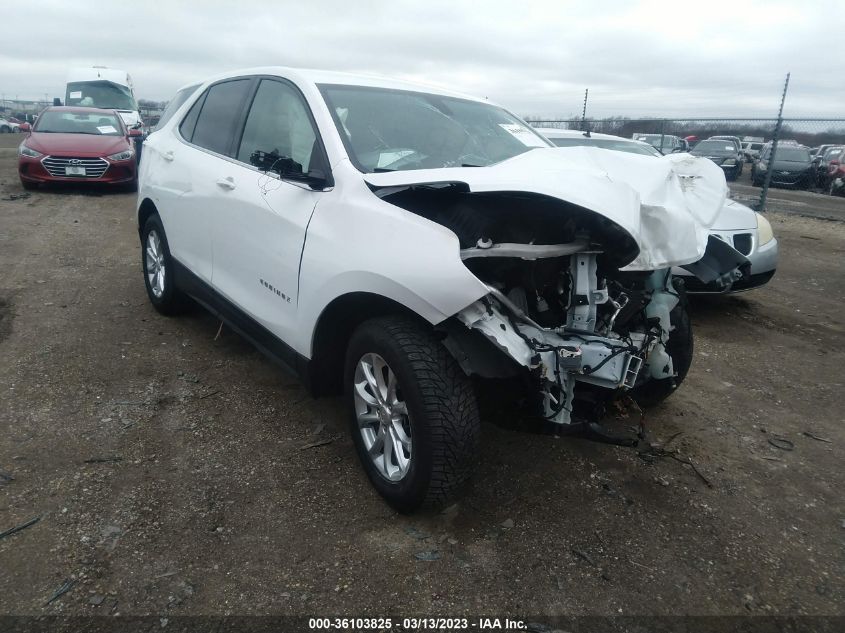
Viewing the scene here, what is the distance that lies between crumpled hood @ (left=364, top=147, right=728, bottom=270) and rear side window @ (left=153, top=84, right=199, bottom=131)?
9.99 ft

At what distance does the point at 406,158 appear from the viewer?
3.04m

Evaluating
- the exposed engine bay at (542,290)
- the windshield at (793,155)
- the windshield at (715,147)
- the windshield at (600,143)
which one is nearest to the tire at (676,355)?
the exposed engine bay at (542,290)

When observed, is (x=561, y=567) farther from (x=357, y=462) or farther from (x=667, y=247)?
(x=667, y=247)

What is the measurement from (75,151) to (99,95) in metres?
7.46

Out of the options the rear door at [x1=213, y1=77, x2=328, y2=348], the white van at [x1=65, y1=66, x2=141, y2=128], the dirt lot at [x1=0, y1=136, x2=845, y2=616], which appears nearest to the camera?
the dirt lot at [x1=0, y1=136, x2=845, y2=616]

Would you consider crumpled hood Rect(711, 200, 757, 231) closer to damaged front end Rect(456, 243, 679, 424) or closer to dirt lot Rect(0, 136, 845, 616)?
dirt lot Rect(0, 136, 845, 616)

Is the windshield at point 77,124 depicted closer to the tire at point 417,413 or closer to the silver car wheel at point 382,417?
the silver car wheel at point 382,417

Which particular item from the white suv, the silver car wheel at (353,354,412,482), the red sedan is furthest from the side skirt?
the red sedan

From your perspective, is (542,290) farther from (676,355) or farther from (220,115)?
(220,115)

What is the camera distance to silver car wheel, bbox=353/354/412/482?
259cm

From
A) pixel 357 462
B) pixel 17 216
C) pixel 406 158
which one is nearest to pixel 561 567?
pixel 357 462

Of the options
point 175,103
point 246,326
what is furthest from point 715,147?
point 246,326

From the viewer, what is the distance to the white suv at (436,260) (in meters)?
2.37

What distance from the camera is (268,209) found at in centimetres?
314
